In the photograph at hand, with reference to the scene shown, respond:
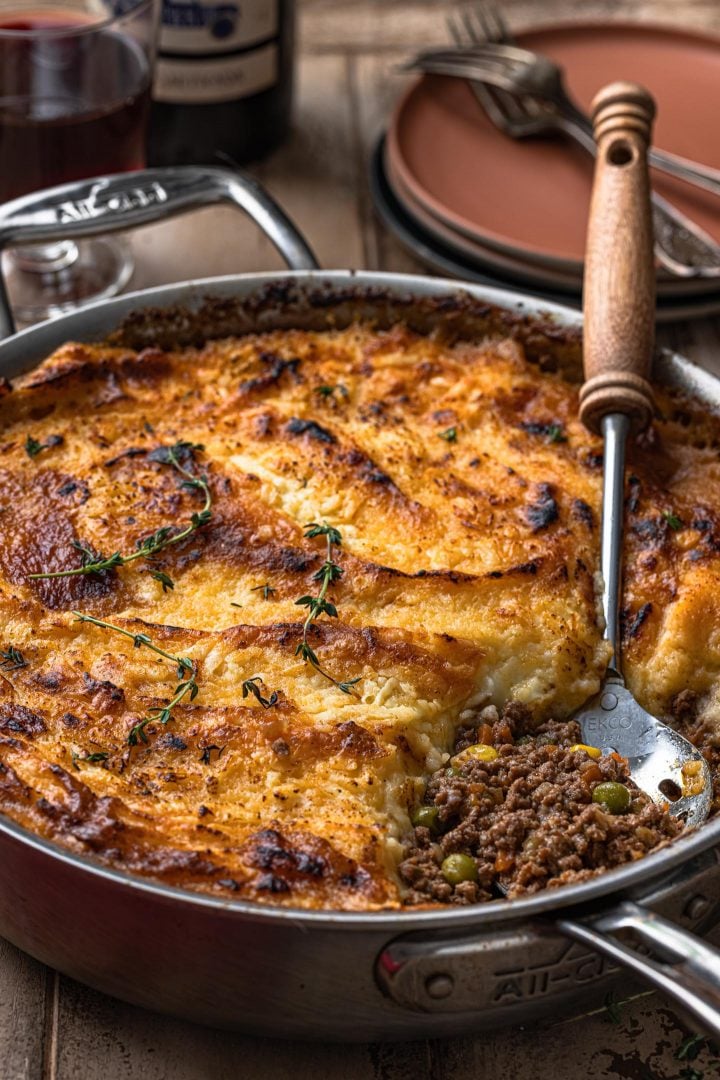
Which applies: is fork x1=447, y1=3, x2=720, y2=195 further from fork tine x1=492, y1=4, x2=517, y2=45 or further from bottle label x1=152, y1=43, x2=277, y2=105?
bottle label x1=152, y1=43, x2=277, y2=105

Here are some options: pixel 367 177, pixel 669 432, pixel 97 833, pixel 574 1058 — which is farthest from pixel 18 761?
pixel 367 177

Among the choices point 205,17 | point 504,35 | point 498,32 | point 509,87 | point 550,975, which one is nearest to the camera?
point 550,975

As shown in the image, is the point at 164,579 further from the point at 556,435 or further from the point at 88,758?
the point at 556,435

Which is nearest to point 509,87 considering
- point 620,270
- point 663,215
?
point 663,215

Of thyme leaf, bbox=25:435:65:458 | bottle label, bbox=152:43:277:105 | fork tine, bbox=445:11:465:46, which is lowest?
thyme leaf, bbox=25:435:65:458

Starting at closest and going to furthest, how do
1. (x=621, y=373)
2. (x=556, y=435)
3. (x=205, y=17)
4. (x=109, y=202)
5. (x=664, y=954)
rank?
(x=664, y=954)
(x=621, y=373)
(x=556, y=435)
(x=109, y=202)
(x=205, y=17)

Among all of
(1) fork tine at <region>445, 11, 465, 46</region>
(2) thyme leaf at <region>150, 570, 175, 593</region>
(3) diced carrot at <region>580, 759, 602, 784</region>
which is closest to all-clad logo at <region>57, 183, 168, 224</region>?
(2) thyme leaf at <region>150, 570, 175, 593</region>
